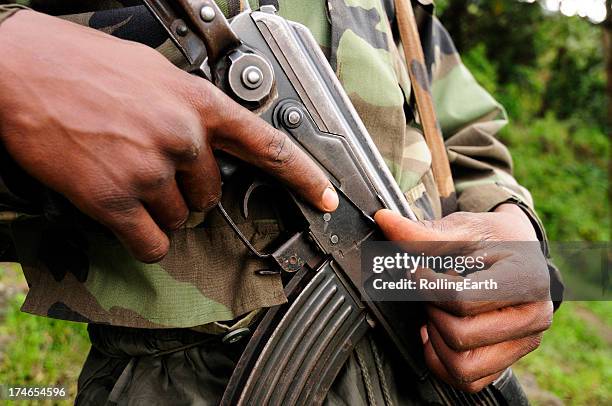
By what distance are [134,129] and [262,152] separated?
212mm

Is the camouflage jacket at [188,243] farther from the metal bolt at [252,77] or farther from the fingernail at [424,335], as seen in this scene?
the fingernail at [424,335]

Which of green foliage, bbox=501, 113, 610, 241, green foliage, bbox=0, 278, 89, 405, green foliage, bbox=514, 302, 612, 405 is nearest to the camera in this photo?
green foliage, bbox=0, 278, 89, 405

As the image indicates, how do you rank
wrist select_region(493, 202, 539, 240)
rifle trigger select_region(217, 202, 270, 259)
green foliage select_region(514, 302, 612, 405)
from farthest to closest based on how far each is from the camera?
green foliage select_region(514, 302, 612, 405) → wrist select_region(493, 202, 539, 240) → rifle trigger select_region(217, 202, 270, 259)

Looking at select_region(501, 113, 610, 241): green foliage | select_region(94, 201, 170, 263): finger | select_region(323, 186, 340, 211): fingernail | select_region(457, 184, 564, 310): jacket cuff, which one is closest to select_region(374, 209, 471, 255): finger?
select_region(323, 186, 340, 211): fingernail

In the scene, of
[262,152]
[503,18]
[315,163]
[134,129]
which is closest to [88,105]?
[134,129]

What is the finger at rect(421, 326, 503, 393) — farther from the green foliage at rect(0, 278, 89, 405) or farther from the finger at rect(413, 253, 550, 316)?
the green foliage at rect(0, 278, 89, 405)

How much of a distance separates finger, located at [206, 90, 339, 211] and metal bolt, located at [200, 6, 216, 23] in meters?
0.15

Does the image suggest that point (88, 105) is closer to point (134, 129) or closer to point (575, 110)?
point (134, 129)

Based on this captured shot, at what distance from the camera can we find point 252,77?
102 cm

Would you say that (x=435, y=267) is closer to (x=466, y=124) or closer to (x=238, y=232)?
(x=238, y=232)

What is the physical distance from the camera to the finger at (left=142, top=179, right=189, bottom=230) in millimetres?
872

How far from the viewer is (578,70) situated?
1287 centimetres

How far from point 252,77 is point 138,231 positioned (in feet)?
1.08

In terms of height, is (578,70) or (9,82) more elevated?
(9,82)
